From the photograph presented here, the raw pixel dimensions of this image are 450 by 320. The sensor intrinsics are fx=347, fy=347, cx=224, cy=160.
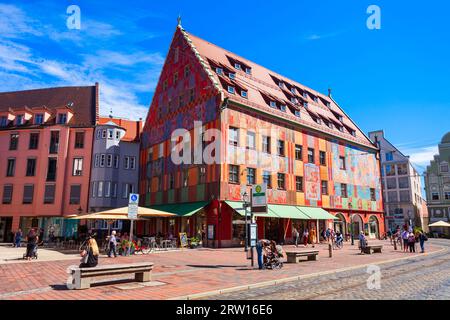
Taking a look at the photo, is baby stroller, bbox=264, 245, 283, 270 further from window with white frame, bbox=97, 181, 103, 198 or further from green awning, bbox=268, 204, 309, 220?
window with white frame, bbox=97, 181, 103, 198

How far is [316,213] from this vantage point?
111 ft

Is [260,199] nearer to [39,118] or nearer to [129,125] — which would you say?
[129,125]

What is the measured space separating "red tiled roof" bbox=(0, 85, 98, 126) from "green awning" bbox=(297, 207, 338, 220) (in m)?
28.2

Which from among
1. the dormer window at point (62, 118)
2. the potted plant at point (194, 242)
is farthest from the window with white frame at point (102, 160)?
the potted plant at point (194, 242)

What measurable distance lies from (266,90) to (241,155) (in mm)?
10316

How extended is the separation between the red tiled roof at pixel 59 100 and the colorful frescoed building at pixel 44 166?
189 millimetres

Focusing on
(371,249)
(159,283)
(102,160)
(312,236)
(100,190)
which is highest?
(102,160)

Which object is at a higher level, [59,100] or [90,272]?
[59,100]

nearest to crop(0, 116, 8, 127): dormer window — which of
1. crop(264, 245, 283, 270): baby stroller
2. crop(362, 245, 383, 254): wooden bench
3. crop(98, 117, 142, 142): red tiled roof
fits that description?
crop(98, 117, 142, 142): red tiled roof

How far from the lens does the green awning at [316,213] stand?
107 ft

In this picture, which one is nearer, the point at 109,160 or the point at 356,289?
the point at 356,289

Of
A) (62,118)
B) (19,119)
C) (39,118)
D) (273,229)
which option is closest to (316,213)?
(273,229)

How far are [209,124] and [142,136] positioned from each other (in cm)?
1672

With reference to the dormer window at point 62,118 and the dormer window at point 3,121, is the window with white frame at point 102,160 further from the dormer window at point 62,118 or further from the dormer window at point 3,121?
the dormer window at point 3,121
